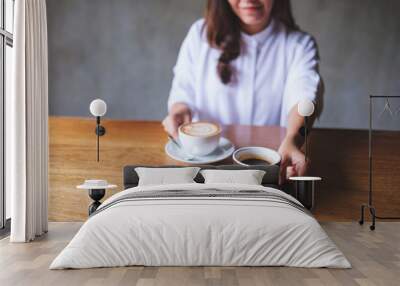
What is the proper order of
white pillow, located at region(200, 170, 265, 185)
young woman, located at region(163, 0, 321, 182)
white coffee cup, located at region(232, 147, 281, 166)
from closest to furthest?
1. white pillow, located at region(200, 170, 265, 185)
2. white coffee cup, located at region(232, 147, 281, 166)
3. young woman, located at region(163, 0, 321, 182)

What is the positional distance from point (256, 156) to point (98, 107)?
198cm

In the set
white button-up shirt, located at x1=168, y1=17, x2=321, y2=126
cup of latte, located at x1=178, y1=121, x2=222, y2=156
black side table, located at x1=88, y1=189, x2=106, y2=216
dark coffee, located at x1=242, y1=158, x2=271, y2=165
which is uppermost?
white button-up shirt, located at x1=168, y1=17, x2=321, y2=126

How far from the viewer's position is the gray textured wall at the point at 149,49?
21.6ft

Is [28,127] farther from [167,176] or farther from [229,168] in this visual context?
[229,168]

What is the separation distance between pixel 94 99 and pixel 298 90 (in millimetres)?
2522

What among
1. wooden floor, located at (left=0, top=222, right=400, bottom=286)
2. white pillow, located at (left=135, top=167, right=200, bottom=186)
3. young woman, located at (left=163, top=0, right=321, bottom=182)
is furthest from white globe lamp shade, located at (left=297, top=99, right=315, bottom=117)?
wooden floor, located at (left=0, top=222, right=400, bottom=286)

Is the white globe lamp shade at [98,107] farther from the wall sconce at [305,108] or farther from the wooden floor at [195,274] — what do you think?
the wall sconce at [305,108]

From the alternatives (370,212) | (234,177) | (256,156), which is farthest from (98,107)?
(370,212)

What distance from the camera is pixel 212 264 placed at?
3.89 meters

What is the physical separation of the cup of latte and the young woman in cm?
22

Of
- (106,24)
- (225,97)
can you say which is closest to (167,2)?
(106,24)

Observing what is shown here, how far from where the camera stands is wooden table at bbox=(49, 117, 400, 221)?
6.51 metres

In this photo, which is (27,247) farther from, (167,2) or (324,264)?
(167,2)

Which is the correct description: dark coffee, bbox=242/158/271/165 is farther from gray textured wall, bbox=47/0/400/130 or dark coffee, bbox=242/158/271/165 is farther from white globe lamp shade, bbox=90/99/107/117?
white globe lamp shade, bbox=90/99/107/117
